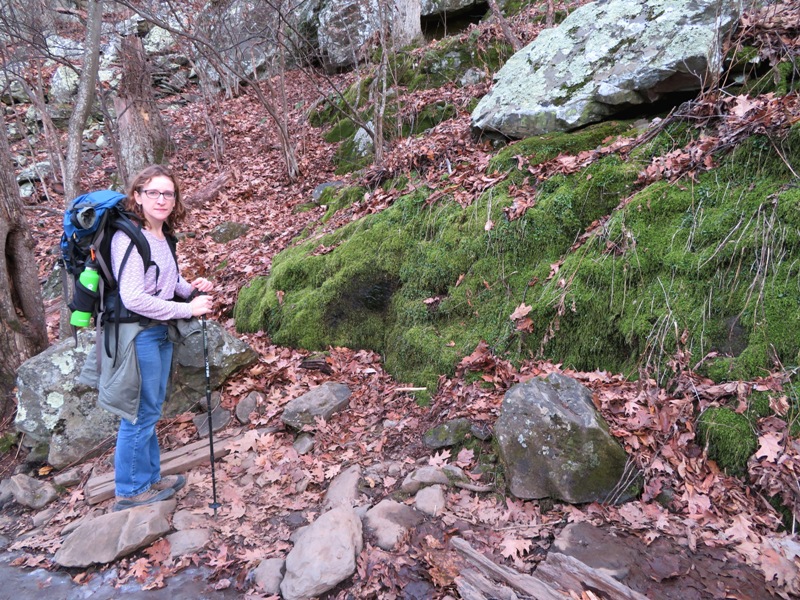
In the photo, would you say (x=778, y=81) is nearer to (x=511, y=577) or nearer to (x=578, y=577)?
(x=578, y=577)

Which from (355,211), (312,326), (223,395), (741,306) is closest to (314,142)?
(355,211)

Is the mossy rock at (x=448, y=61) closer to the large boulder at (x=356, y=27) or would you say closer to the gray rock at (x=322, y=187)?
the large boulder at (x=356, y=27)

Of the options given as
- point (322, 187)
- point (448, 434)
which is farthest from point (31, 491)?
point (322, 187)

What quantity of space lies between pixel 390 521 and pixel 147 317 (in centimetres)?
226

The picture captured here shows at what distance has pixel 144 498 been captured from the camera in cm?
361

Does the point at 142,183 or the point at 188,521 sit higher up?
the point at 142,183

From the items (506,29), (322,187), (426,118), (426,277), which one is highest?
(506,29)

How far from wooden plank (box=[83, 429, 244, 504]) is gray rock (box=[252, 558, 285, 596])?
→ 4.93 ft

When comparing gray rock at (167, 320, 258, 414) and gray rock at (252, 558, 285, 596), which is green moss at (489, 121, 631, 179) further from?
gray rock at (252, 558, 285, 596)

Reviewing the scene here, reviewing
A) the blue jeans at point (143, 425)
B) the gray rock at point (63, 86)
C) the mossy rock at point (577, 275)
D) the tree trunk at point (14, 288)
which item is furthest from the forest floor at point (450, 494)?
the gray rock at point (63, 86)

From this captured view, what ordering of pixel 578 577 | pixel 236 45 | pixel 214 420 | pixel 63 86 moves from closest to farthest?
pixel 578 577 → pixel 214 420 → pixel 236 45 → pixel 63 86

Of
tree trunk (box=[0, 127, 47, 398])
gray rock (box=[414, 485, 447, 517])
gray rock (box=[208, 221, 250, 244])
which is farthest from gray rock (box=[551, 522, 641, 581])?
gray rock (box=[208, 221, 250, 244])

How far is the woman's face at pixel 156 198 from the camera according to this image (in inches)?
131

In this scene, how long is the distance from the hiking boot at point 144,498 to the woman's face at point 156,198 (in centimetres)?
211
